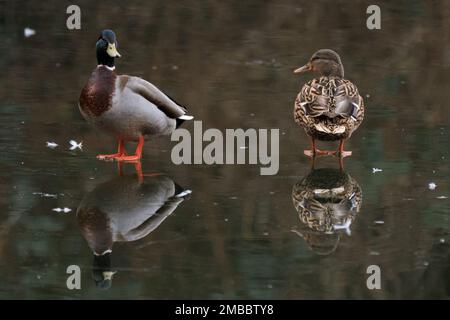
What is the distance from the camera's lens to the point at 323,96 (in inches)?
352

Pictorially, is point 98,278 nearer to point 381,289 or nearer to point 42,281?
point 42,281

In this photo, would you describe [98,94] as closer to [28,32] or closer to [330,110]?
[330,110]

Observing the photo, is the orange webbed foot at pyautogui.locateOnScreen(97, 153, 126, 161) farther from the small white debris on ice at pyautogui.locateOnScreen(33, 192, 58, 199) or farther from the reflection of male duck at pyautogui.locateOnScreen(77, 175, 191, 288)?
the small white debris on ice at pyautogui.locateOnScreen(33, 192, 58, 199)

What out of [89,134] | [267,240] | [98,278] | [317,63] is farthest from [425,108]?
[98,278]

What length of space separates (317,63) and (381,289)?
173 inches

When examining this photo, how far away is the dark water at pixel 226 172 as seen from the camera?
6.22 meters

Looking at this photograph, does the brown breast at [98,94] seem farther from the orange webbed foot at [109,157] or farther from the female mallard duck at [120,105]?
the orange webbed foot at [109,157]

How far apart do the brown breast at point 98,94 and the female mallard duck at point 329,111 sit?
155 centimetres

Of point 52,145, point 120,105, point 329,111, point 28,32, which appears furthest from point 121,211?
point 28,32

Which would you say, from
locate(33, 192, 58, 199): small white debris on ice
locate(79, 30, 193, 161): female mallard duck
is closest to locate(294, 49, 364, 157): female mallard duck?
locate(79, 30, 193, 161): female mallard duck

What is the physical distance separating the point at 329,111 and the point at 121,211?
2.23m

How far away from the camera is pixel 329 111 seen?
8.83 metres

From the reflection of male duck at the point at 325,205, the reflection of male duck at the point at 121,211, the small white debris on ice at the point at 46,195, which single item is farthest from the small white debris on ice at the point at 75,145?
the reflection of male duck at the point at 325,205
